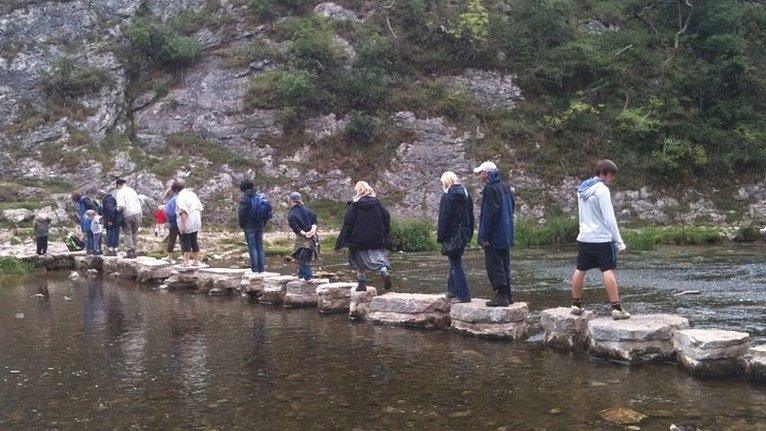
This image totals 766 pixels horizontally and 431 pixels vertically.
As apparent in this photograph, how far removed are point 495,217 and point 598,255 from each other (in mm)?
1440

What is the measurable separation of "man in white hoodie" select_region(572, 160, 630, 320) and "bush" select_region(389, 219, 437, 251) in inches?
588

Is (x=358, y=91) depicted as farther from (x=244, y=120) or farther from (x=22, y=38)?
(x=22, y=38)

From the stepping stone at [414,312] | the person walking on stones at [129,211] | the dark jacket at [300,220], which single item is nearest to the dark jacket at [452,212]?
the stepping stone at [414,312]

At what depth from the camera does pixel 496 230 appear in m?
9.24

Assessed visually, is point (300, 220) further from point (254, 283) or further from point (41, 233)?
point (41, 233)

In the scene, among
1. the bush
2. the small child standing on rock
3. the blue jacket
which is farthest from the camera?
the bush

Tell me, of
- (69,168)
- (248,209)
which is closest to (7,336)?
(248,209)

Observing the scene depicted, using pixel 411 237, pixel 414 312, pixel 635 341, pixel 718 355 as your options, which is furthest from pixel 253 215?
pixel 411 237

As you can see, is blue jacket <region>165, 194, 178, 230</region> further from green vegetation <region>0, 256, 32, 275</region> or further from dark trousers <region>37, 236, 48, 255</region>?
dark trousers <region>37, 236, 48, 255</region>

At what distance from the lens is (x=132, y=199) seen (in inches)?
722

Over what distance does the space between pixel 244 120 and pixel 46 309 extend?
2297 centimetres

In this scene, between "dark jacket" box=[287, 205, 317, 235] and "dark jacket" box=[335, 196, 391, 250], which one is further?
"dark jacket" box=[287, 205, 317, 235]

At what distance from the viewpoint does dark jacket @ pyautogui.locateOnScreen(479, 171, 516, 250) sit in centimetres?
921

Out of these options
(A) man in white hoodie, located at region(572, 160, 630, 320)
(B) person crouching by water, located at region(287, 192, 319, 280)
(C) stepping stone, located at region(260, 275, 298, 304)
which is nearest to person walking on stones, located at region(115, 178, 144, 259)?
(C) stepping stone, located at region(260, 275, 298, 304)
